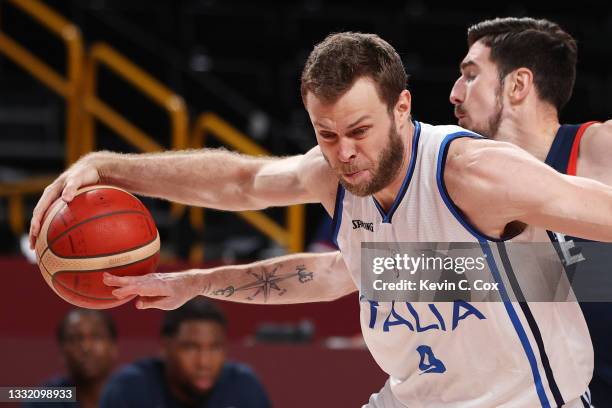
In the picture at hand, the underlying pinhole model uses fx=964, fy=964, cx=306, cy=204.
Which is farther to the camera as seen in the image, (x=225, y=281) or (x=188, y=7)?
(x=188, y=7)

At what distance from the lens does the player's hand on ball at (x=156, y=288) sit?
9.63 feet

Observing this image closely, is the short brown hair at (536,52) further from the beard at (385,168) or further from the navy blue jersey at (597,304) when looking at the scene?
the beard at (385,168)

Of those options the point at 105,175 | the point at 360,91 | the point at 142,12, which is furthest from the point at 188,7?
the point at 360,91

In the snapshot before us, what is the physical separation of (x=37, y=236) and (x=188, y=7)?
590cm

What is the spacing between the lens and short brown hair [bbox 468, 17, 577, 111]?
3.78 metres

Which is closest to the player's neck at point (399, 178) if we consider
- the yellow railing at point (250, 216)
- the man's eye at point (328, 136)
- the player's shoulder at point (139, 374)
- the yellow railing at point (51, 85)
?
the man's eye at point (328, 136)

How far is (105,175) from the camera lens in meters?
3.30

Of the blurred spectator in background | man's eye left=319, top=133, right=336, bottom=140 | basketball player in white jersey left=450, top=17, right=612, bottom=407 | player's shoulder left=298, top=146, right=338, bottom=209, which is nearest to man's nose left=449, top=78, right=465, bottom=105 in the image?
basketball player in white jersey left=450, top=17, right=612, bottom=407

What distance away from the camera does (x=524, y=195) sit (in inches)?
102

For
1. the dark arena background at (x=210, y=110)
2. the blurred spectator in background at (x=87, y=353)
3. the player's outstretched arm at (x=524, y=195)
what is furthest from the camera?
the dark arena background at (x=210, y=110)

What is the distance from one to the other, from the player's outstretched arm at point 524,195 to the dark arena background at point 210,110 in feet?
7.86

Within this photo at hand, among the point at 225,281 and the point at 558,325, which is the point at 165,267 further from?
the point at 558,325

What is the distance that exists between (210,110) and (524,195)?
226 inches

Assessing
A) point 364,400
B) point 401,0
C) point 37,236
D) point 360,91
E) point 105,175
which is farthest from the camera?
point 401,0
